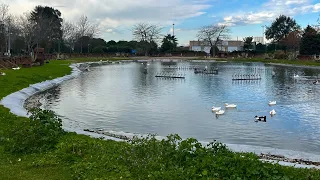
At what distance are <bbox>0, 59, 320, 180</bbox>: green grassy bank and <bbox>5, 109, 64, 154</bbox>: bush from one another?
0.07 meters

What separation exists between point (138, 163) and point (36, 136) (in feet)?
13.0

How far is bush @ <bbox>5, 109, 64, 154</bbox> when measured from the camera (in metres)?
10.4

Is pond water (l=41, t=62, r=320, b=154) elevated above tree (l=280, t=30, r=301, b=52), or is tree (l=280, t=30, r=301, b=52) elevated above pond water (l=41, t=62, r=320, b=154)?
tree (l=280, t=30, r=301, b=52)

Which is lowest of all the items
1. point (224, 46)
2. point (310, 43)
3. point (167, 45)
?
point (310, 43)

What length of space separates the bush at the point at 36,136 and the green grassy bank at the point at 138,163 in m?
Result: 0.07

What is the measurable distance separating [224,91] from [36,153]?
23.8 metres

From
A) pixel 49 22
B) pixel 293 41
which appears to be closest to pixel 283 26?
pixel 293 41

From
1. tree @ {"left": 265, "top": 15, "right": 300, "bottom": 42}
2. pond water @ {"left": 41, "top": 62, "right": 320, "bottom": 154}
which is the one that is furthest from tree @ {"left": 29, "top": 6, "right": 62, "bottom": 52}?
tree @ {"left": 265, "top": 15, "right": 300, "bottom": 42}

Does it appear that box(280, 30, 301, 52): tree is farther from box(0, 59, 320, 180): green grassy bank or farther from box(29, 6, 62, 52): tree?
box(0, 59, 320, 180): green grassy bank

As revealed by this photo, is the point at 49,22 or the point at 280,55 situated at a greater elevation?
the point at 49,22

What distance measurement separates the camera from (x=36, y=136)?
35.4 feet

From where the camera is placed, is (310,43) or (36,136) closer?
(36,136)

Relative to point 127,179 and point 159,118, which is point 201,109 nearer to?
point 159,118

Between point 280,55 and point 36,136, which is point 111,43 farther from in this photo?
point 36,136
